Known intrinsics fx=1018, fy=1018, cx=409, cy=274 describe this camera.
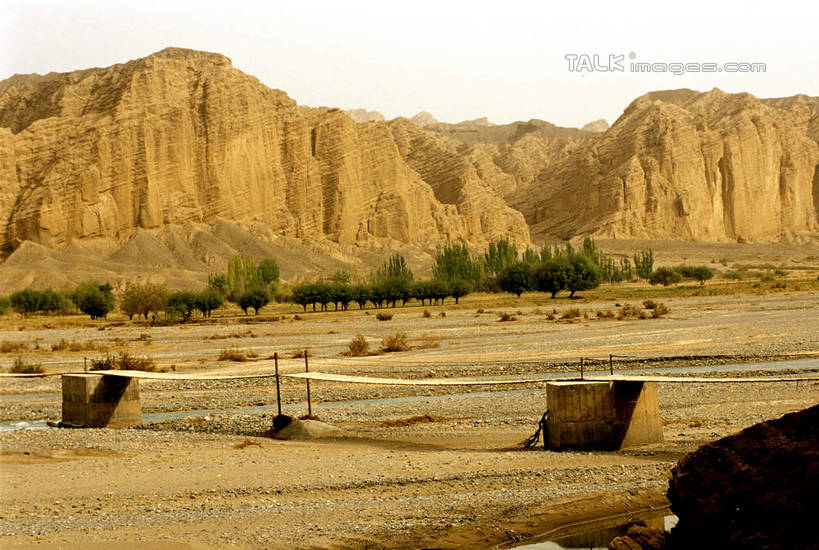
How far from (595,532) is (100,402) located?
436 inches

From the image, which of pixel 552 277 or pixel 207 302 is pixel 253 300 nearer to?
pixel 207 302

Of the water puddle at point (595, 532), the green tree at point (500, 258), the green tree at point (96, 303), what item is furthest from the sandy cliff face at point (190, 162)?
the water puddle at point (595, 532)

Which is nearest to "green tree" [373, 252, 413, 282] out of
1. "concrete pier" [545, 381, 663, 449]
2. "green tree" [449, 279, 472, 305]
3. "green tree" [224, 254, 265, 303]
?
"green tree" [449, 279, 472, 305]

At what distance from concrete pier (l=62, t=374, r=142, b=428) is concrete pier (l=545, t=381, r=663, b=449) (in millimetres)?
8583

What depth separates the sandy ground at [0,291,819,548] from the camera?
32.6 ft

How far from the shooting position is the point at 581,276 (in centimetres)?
7619

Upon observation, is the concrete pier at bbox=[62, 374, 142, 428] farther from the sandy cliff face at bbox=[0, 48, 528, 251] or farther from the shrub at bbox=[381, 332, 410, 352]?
the sandy cliff face at bbox=[0, 48, 528, 251]

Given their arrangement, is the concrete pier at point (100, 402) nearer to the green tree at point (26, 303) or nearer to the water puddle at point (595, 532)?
the water puddle at point (595, 532)

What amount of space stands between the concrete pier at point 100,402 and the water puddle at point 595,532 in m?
10.5

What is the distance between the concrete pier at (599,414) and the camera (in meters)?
13.1

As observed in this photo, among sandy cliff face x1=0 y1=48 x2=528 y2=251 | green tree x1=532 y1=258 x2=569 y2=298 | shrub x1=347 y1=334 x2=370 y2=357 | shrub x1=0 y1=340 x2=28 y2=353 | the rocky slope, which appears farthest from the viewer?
the rocky slope

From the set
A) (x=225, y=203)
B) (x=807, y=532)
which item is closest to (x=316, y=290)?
(x=225, y=203)

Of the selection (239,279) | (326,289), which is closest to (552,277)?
(326,289)

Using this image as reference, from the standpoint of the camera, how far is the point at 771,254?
14938 cm
